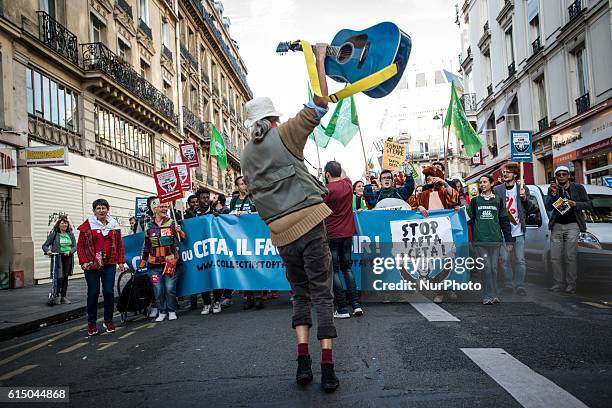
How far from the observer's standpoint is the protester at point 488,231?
7309 millimetres

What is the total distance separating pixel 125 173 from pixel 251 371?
20426 mm

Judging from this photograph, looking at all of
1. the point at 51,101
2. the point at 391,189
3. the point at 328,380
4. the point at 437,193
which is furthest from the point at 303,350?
the point at 51,101

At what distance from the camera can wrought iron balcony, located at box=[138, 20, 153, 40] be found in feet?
85.6

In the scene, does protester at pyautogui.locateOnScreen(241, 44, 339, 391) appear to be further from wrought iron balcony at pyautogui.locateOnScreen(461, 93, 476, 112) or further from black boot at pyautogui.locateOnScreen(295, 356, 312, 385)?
wrought iron balcony at pyautogui.locateOnScreen(461, 93, 476, 112)

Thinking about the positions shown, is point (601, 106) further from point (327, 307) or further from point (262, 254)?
point (327, 307)

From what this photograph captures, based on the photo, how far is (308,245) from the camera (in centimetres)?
376

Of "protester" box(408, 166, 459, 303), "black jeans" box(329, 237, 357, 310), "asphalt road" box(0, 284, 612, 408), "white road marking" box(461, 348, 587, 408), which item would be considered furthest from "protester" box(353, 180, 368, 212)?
"white road marking" box(461, 348, 587, 408)

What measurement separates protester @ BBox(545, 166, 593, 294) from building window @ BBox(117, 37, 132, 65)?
2012cm

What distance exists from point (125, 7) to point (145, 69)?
3.45 meters

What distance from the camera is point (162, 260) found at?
776 centimetres

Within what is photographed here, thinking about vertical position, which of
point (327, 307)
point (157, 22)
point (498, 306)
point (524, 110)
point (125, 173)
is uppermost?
point (157, 22)

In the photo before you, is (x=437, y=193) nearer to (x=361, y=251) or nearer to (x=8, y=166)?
(x=361, y=251)

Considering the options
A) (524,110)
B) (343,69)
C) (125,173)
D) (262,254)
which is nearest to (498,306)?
(262,254)

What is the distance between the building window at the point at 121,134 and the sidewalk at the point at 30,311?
9.49m
